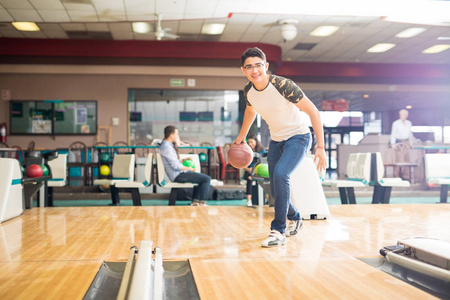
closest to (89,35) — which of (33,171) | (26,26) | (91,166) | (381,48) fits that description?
(26,26)

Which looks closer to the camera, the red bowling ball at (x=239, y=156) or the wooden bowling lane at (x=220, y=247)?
the wooden bowling lane at (x=220, y=247)

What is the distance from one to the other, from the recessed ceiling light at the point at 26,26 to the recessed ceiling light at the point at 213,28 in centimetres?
366

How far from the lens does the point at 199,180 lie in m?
5.42

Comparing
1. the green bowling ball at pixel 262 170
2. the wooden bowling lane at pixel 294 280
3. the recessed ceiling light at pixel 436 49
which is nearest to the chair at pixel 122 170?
the green bowling ball at pixel 262 170

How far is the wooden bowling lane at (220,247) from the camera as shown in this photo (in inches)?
70.3

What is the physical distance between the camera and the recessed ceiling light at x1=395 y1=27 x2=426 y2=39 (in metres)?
8.99

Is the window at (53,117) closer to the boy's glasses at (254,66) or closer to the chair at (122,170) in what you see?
the chair at (122,170)

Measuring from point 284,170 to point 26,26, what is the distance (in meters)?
8.23

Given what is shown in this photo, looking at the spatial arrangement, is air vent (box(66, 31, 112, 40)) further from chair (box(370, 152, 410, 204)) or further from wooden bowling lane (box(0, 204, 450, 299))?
chair (box(370, 152, 410, 204))

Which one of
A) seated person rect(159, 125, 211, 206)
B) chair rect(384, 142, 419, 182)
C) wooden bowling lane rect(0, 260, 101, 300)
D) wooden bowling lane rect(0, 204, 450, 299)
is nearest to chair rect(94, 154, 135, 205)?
seated person rect(159, 125, 211, 206)

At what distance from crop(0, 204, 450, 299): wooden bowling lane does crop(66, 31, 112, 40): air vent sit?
614cm

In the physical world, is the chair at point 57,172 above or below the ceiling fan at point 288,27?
below

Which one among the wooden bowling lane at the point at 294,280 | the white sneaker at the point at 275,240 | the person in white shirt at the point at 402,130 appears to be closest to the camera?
the wooden bowling lane at the point at 294,280

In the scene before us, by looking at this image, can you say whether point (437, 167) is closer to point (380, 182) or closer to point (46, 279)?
point (380, 182)
